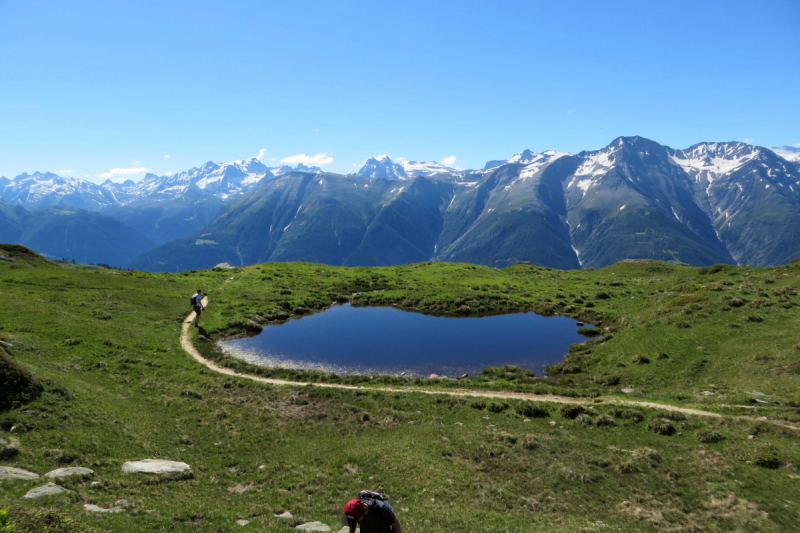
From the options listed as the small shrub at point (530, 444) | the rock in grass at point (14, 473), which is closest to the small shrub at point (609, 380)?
the small shrub at point (530, 444)

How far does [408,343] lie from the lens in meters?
50.4

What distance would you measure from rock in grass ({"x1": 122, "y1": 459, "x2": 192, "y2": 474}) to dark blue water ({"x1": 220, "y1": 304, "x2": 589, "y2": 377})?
22.0 metres

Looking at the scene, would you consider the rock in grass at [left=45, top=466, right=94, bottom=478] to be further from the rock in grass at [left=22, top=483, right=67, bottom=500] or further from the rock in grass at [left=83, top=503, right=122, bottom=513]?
the rock in grass at [left=83, top=503, right=122, bottom=513]

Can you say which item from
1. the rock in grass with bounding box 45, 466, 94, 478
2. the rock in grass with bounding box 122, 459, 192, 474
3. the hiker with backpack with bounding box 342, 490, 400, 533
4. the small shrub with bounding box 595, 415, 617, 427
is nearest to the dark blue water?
the small shrub with bounding box 595, 415, 617, 427

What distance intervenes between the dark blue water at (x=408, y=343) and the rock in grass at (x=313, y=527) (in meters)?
25.4

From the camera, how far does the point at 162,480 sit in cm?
1789

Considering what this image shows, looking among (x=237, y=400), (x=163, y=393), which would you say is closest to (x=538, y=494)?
(x=237, y=400)

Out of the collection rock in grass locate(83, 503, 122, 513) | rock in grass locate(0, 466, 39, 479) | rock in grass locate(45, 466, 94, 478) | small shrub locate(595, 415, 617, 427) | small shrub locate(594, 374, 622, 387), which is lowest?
small shrub locate(594, 374, 622, 387)

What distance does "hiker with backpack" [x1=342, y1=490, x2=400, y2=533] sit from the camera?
35.4ft

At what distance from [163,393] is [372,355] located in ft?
75.2

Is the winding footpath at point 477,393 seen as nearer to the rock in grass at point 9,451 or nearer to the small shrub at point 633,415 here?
the small shrub at point 633,415

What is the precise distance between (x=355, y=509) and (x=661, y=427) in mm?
23742

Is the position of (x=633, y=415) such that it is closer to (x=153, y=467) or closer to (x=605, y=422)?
(x=605, y=422)

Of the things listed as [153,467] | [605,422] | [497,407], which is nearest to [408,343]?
[497,407]
